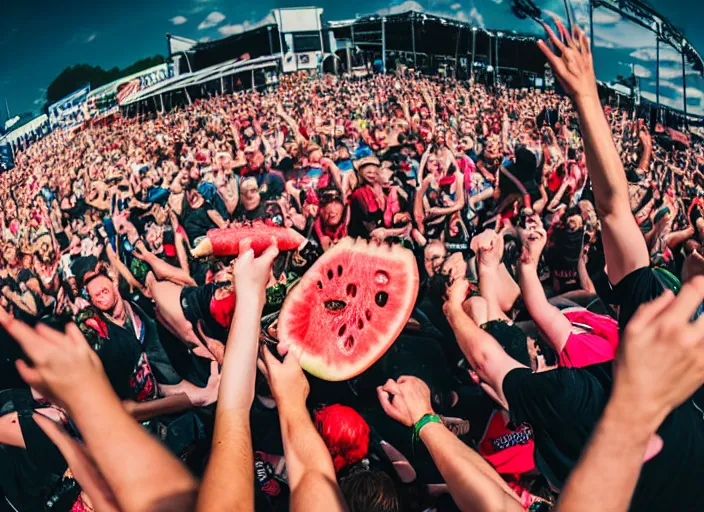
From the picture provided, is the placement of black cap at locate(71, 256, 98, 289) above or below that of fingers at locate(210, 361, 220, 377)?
above

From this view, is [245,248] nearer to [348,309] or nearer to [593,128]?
[348,309]

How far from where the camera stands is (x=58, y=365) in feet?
4.32

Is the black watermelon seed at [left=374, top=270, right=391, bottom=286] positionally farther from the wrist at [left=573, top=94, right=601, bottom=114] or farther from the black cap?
the black cap

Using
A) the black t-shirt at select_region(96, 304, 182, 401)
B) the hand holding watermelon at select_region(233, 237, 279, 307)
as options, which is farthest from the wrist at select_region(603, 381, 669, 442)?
the black t-shirt at select_region(96, 304, 182, 401)

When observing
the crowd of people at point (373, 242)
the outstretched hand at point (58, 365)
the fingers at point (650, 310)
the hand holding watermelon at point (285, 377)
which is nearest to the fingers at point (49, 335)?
the outstretched hand at point (58, 365)

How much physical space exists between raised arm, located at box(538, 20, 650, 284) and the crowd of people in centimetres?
4

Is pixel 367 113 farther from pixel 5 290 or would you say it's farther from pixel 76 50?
pixel 5 290

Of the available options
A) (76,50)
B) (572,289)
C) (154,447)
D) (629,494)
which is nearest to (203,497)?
(154,447)

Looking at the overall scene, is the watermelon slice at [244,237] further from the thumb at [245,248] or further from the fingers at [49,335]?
the fingers at [49,335]

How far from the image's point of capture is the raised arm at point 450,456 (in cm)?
199

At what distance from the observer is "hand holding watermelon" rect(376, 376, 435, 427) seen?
101 inches

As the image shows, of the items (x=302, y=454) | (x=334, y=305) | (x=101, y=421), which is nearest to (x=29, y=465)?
(x=302, y=454)

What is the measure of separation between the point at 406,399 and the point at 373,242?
882 mm

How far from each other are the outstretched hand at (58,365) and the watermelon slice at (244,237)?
5.16 feet
